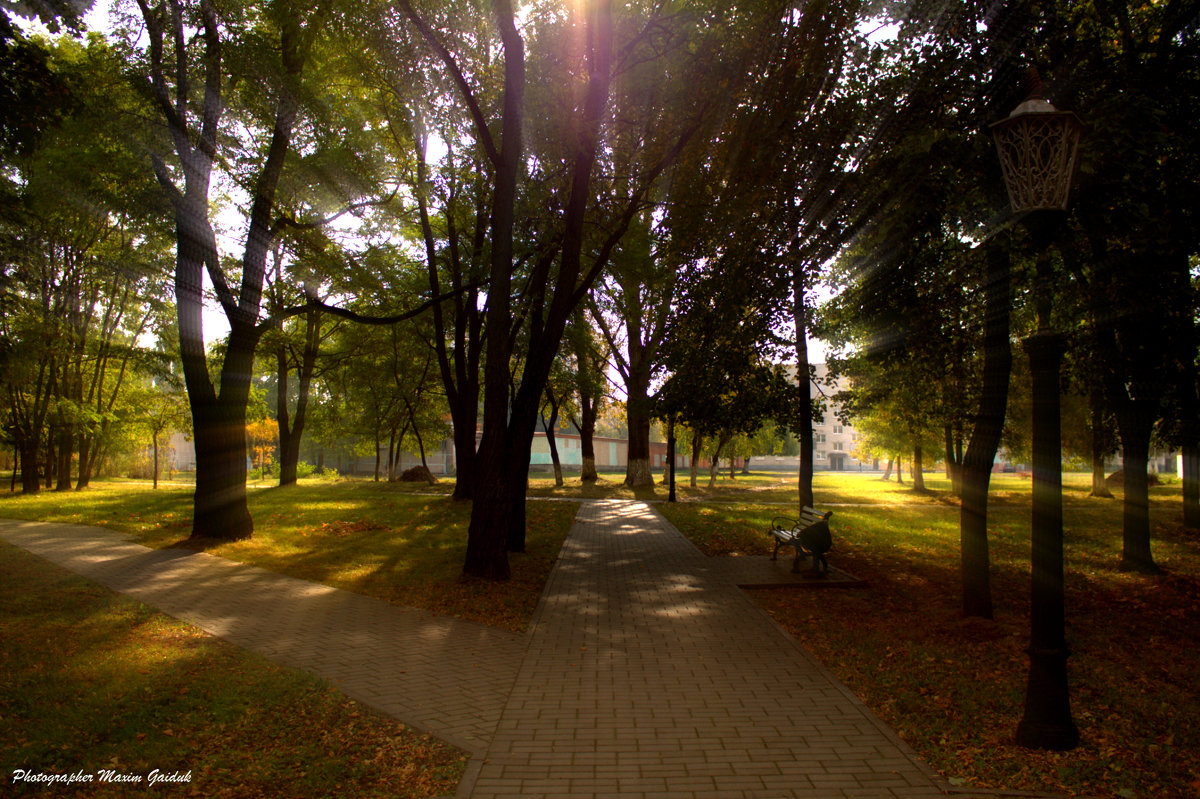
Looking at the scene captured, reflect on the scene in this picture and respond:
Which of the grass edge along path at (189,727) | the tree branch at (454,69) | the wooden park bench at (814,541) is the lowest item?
the grass edge along path at (189,727)

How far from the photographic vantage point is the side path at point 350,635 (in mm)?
4672

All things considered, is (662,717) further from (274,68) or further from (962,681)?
(274,68)

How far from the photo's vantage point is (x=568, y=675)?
5402mm

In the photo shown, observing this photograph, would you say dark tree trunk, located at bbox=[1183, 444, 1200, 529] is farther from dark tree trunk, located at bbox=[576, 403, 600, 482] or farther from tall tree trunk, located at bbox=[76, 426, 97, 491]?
tall tree trunk, located at bbox=[76, 426, 97, 491]

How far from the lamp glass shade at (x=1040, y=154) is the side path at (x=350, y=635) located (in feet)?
16.4

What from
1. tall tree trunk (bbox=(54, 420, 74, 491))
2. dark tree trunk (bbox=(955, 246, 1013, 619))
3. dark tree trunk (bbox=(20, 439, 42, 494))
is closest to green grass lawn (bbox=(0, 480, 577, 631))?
dark tree trunk (bbox=(20, 439, 42, 494))

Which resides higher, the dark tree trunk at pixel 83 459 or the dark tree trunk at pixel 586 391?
the dark tree trunk at pixel 586 391

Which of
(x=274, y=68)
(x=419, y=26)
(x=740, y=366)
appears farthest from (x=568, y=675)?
(x=274, y=68)

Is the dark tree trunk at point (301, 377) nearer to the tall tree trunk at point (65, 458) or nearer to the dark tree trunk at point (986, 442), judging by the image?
the tall tree trunk at point (65, 458)

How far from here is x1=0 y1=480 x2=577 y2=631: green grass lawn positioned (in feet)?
27.4

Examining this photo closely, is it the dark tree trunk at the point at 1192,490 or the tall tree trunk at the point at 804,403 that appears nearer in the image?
the tall tree trunk at the point at 804,403

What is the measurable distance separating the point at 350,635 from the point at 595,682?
2.62 meters

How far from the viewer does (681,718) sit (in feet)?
14.9

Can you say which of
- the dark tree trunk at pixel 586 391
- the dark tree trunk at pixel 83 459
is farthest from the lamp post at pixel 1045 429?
the dark tree trunk at pixel 83 459
